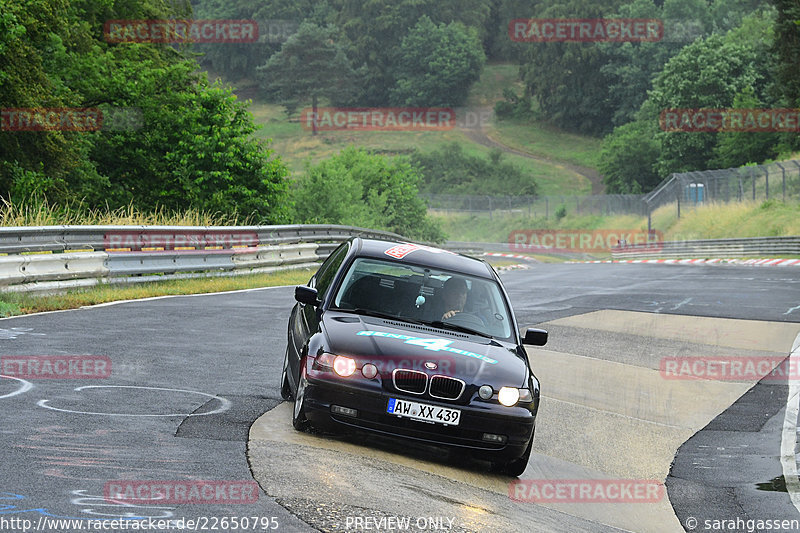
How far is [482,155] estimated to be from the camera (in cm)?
13188

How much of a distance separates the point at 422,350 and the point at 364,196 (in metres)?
55.1

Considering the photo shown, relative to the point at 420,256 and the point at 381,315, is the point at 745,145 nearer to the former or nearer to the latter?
the point at 420,256

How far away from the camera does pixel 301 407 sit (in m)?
7.86

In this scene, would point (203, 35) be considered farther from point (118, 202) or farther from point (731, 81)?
point (118, 202)

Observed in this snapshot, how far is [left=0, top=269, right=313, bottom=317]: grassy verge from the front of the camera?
589 inches

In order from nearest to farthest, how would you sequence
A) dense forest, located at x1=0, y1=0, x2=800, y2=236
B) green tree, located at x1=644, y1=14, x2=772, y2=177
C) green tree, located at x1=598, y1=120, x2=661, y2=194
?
dense forest, located at x1=0, y1=0, x2=800, y2=236 < green tree, located at x1=644, y1=14, x2=772, y2=177 < green tree, located at x1=598, y1=120, x2=661, y2=194

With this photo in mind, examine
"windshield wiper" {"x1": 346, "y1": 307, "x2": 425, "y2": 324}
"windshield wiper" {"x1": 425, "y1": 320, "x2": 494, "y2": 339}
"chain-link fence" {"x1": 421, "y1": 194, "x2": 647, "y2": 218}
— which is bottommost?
"chain-link fence" {"x1": 421, "y1": 194, "x2": 647, "y2": 218}

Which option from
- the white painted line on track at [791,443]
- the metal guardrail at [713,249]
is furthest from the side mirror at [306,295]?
the metal guardrail at [713,249]

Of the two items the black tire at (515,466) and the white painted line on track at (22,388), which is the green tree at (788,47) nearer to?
the black tire at (515,466)

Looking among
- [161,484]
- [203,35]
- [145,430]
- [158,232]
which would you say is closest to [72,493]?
[161,484]

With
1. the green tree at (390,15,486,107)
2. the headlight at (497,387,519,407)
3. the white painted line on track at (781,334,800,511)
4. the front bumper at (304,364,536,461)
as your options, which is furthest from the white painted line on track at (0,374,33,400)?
the green tree at (390,15,486,107)

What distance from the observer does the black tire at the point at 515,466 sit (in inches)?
314

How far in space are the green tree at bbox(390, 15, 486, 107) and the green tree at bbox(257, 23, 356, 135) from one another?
11.0m

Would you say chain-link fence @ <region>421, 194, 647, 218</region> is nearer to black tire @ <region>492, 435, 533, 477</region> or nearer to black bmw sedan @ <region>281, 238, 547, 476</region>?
black bmw sedan @ <region>281, 238, 547, 476</region>
